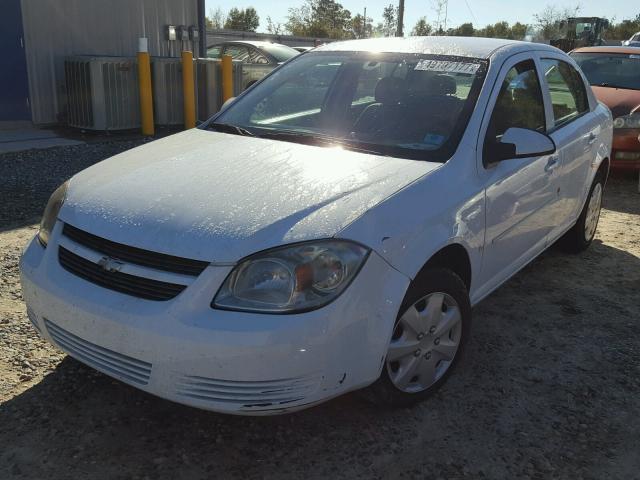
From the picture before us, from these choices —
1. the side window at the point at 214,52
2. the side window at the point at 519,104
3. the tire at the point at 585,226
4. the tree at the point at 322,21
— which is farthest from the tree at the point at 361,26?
the side window at the point at 519,104

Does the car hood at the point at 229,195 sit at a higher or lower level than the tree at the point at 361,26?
lower

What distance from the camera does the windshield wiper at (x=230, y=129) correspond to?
3.53m

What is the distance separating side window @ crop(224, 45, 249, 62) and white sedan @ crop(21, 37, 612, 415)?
938cm

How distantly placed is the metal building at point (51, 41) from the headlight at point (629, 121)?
7931 millimetres

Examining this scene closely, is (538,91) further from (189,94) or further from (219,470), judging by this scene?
(189,94)

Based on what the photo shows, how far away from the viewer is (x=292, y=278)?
7.45 ft

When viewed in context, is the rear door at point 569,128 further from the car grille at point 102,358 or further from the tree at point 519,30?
the tree at point 519,30

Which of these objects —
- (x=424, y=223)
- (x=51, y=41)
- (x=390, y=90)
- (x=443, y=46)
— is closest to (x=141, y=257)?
(x=424, y=223)

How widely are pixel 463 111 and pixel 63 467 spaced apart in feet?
7.93

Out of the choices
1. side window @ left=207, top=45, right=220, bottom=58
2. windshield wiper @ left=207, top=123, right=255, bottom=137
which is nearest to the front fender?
windshield wiper @ left=207, top=123, right=255, bottom=137

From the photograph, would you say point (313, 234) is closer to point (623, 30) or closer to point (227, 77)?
point (227, 77)

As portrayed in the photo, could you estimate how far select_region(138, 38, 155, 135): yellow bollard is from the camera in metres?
9.47

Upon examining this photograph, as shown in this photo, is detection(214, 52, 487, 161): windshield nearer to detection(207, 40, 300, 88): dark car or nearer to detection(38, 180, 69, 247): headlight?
detection(38, 180, 69, 247): headlight

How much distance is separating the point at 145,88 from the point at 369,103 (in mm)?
7001
